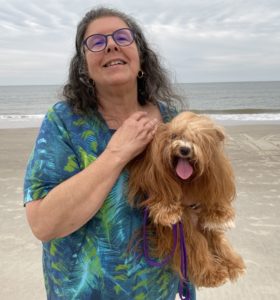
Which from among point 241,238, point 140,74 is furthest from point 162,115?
point 241,238

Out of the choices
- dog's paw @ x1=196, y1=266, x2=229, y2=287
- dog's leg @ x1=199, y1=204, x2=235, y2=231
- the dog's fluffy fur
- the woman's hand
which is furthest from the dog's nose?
dog's paw @ x1=196, y1=266, x2=229, y2=287

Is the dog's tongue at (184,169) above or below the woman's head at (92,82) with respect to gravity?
below

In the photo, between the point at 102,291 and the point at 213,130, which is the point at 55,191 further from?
the point at 213,130

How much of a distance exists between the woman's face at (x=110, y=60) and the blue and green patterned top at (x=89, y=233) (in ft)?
0.54

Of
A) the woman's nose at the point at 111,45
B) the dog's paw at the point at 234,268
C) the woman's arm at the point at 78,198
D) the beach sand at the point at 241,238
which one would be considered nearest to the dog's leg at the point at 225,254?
the dog's paw at the point at 234,268

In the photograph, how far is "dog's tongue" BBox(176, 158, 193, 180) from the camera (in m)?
1.54

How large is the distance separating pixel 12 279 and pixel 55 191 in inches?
103

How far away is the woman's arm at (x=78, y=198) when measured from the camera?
1.43m

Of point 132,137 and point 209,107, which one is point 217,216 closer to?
point 132,137

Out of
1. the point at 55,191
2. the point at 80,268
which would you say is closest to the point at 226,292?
the point at 80,268

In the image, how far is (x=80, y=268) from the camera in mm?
1579

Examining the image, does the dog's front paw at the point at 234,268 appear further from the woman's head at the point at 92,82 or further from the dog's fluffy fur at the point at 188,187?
the woman's head at the point at 92,82

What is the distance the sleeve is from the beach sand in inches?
26.0

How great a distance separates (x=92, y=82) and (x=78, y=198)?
0.54 m
